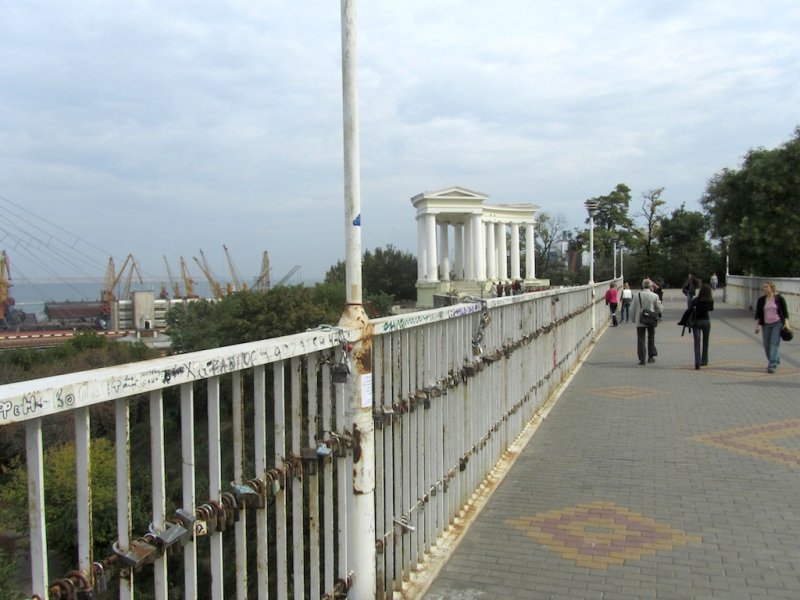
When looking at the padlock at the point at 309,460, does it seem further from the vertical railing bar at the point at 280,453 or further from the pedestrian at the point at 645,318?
the pedestrian at the point at 645,318

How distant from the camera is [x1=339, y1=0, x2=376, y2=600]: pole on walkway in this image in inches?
141

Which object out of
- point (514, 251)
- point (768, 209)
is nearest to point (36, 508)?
point (768, 209)

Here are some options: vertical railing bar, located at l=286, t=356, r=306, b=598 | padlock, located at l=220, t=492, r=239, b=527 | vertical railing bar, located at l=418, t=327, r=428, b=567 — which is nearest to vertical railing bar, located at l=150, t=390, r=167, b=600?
padlock, located at l=220, t=492, r=239, b=527

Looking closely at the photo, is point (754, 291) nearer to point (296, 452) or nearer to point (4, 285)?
point (296, 452)

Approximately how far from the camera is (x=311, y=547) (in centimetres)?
329

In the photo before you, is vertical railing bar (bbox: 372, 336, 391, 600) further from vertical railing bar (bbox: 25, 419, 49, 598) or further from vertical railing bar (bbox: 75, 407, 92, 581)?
vertical railing bar (bbox: 25, 419, 49, 598)

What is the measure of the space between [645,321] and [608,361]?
1.42 meters

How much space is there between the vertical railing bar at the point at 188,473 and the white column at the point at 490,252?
71.1m

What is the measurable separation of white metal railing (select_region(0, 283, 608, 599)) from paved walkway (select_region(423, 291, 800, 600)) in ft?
1.57

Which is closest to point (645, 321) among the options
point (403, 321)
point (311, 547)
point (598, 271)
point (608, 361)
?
point (608, 361)

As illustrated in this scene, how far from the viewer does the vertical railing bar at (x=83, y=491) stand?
6.19 feet

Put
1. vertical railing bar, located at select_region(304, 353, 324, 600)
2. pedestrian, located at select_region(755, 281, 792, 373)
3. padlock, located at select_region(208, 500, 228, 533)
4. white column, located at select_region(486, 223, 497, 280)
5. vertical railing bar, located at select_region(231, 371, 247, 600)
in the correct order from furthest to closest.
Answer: white column, located at select_region(486, 223, 497, 280) → pedestrian, located at select_region(755, 281, 792, 373) → vertical railing bar, located at select_region(304, 353, 324, 600) → vertical railing bar, located at select_region(231, 371, 247, 600) → padlock, located at select_region(208, 500, 228, 533)

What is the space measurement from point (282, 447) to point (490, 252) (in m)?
71.2

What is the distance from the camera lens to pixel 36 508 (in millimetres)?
1752
